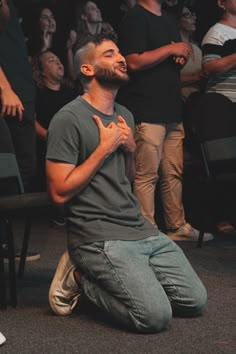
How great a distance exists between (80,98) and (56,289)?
2.51 feet

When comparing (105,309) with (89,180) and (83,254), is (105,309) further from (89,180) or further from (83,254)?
(89,180)

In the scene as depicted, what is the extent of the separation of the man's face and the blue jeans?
64 cm

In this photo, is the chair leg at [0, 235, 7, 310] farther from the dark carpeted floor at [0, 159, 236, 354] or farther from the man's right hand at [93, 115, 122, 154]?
the man's right hand at [93, 115, 122, 154]

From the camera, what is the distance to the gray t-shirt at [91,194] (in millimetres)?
3539

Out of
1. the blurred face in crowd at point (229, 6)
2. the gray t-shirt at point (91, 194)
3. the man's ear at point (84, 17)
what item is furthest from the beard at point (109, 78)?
the man's ear at point (84, 17)

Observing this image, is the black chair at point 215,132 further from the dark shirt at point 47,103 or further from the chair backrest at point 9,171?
the chair backrest at point 9,171

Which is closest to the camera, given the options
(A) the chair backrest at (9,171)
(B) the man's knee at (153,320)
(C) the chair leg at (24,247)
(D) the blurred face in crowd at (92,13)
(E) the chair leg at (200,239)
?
(B) the man's knee at (153,320)

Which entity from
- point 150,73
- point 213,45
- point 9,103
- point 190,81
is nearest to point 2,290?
point 9,103

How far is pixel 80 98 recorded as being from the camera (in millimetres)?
3730

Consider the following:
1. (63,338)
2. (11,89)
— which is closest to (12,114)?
(11,89)

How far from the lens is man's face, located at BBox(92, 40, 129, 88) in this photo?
3686 mm

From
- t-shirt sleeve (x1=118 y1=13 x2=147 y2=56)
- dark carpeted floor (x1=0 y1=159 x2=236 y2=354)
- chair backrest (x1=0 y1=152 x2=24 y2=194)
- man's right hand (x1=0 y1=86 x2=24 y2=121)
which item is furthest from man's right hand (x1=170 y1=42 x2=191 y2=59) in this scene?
chair backrest (x1=0 y1=152 x2=24 y2=194)

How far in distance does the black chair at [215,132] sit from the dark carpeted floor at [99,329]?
3.01ft

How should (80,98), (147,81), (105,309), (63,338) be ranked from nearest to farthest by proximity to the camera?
(63,338), (105,309), (80,98), (147,81)
